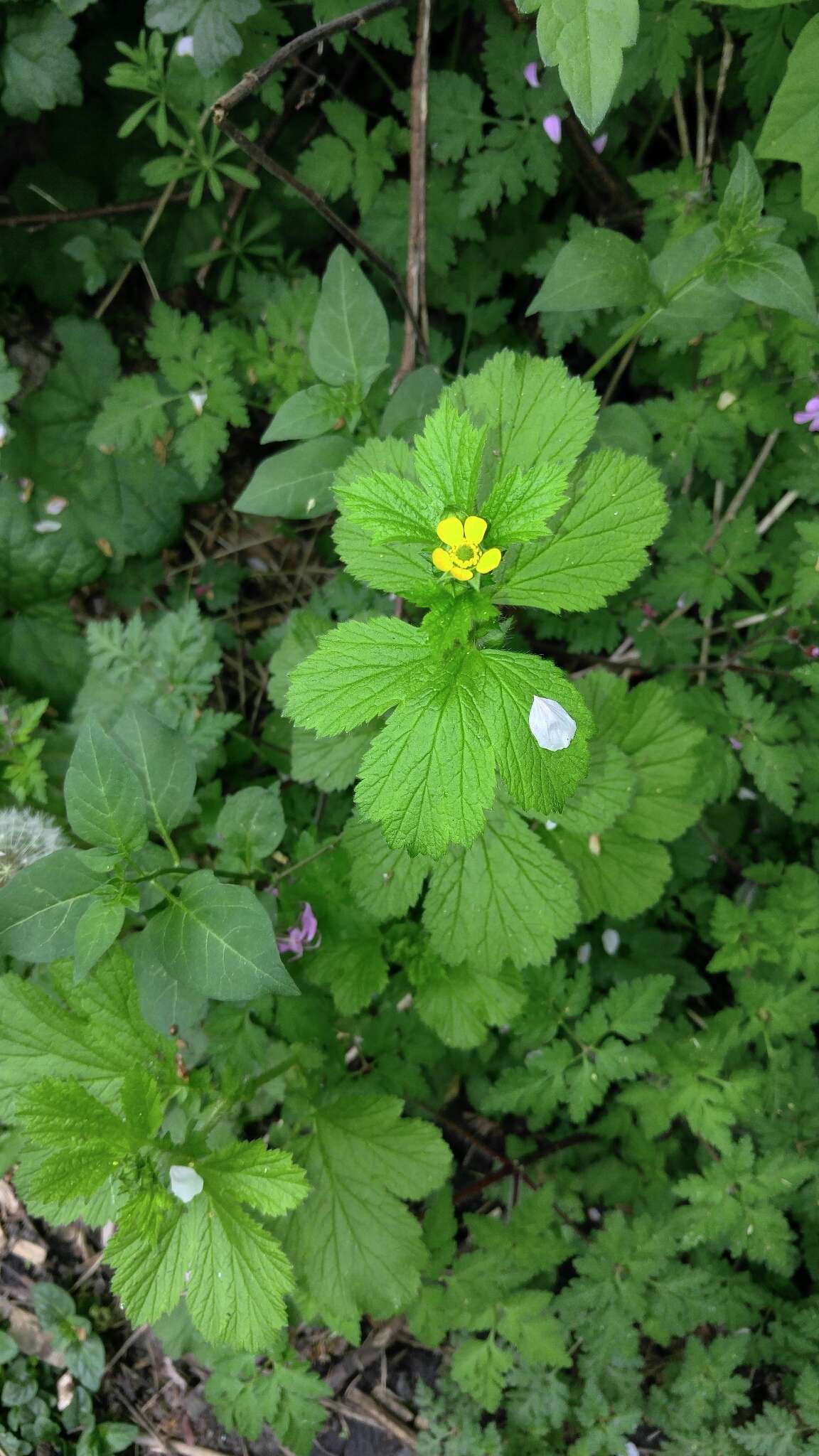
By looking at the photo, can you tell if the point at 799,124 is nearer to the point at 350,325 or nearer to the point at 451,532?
the point at 350,325

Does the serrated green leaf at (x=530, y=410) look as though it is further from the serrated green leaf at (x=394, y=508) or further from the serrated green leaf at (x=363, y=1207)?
the serrated green leaf at (x=363, y=1207)

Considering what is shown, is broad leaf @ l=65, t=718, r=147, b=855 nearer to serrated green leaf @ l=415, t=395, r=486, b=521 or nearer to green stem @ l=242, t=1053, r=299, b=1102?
green stem @ l=242, t=1053, r=299, b=1102

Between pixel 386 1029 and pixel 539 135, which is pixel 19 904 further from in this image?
pixel 539 135

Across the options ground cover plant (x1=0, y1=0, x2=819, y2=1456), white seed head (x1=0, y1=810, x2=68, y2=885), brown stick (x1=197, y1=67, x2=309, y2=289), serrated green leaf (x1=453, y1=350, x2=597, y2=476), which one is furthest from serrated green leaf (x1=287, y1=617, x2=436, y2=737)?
brown stick (x1=197, y1=67, x2=309, y2=289)

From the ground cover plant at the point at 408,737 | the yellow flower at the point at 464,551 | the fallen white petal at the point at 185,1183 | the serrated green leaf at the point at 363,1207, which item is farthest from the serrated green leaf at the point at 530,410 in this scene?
the serrated green leaf at the point at 363,1207

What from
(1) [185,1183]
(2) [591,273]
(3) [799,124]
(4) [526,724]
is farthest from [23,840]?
(3) [799,124]

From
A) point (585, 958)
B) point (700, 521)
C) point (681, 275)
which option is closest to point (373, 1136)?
point (585, 958)
